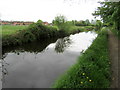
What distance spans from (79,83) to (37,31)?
56.5 ft

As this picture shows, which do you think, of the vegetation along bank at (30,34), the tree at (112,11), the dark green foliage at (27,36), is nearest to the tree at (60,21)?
the vegetation along bank at (30,34)

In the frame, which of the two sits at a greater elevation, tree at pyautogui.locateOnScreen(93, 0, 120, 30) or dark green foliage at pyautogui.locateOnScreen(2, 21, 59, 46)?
tree at pyautogui.locateOnScreen(93, 0, 120, 30)

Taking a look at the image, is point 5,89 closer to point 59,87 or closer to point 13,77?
point 13,77

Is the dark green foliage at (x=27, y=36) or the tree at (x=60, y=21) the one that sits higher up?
the tree at (x=60, y=21)

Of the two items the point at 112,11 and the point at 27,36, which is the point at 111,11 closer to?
the point at 112,11

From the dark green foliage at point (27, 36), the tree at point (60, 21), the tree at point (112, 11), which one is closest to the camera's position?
the tree at point (112, 11)

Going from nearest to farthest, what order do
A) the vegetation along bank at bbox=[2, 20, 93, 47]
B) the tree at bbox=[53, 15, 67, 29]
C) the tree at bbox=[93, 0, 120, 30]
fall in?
the tree at bbox=[93, 0, 120, 30]
the vegetation along bank at bbox=[2, 20, 93, 47]
the tree at bbox=[53, 15, 67, 29]

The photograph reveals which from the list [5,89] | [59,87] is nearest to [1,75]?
[5,89]

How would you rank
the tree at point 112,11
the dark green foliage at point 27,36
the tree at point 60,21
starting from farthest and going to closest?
the tree at point 60,21
the dark green foliage at point 27,36
the tree at point 112,11

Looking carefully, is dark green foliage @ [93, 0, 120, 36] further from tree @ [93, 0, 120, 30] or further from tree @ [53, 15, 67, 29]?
tree @ [53, 15, 67, 29]

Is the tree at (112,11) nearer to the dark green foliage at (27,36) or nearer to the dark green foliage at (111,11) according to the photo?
the dark green foliage at (111,11)

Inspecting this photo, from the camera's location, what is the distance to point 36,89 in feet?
18.2

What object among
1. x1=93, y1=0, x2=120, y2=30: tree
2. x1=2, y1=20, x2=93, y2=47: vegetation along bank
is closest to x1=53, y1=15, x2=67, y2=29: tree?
x1=2, y1=20, x2=93, y2=47: vegetation along bank

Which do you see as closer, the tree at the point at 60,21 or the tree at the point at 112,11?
the tree at the point at 112,11
